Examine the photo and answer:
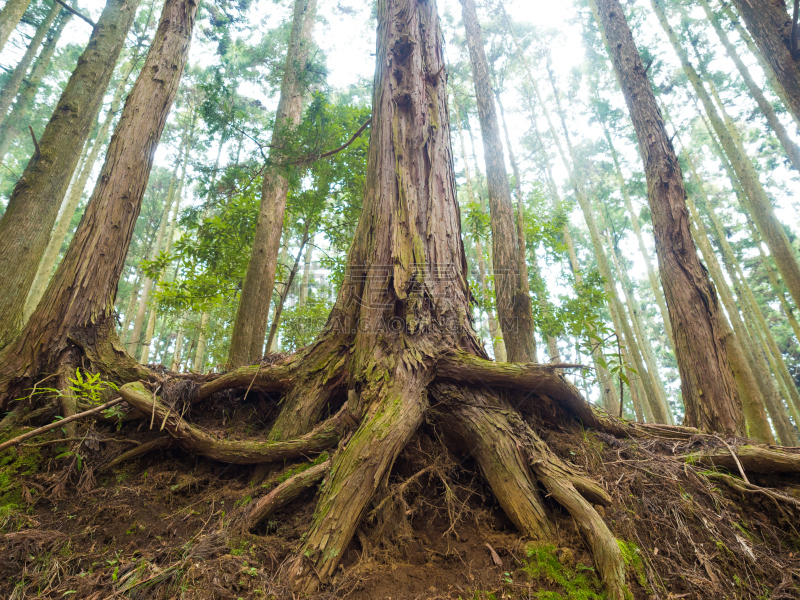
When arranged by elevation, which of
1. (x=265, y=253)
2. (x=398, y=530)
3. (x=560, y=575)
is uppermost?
(x=265, y=253)

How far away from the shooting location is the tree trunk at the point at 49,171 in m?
3.43

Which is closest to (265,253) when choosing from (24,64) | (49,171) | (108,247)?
(108,247)

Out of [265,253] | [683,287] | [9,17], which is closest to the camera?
[683,287]

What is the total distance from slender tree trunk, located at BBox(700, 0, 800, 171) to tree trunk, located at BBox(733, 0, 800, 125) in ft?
16.8

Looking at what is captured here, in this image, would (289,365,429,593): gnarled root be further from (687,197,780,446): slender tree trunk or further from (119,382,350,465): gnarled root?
(687,197,780,446): slender tree trunk

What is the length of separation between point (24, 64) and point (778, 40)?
625 inches

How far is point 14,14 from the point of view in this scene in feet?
24.2

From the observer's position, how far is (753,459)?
205cm

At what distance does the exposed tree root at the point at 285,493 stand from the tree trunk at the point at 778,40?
16.3 ft

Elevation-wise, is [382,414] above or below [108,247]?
below

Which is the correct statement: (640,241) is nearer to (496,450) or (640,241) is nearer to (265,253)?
(265,253)

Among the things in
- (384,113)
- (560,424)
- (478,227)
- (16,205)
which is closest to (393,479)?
(560,424)

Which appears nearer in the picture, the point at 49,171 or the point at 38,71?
the point at 49,171

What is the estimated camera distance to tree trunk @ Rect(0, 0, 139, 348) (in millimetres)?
3434
